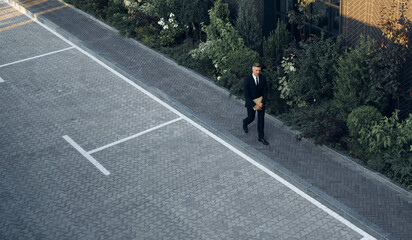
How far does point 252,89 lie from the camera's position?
515 inches

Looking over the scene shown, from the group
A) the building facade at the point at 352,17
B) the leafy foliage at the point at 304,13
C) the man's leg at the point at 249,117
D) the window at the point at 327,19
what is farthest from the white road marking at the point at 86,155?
the window at the point at 327,19

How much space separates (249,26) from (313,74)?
3.65 m

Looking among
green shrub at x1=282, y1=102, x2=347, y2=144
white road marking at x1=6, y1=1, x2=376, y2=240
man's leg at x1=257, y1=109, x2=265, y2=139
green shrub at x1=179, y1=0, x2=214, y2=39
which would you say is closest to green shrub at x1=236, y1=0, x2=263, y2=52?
green shrub at x1=179, y1=0, x2=214, y2=39

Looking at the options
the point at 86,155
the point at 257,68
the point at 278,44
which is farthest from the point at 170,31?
the point at 86,155

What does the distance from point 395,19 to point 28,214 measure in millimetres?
9257

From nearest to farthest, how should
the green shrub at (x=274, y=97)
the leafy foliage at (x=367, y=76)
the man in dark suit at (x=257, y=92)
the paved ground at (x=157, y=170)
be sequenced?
the paved ground at (x=157, y=170) < the leafy foliage at (x=367, y=76) < the man in dark suit at (x=257, y=92) < the green shrub at (x=274, y=97)

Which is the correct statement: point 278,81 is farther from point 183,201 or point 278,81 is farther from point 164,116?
point 183,201

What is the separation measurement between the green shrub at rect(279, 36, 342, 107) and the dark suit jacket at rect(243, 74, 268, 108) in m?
1.27

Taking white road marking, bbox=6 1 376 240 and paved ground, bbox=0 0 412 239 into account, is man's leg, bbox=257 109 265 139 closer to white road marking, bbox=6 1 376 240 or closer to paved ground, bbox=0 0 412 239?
paved ground, bbox=0 0 412 239

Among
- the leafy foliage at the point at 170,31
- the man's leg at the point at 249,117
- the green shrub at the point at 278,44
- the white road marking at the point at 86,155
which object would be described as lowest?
the white road marking at the point at 86,155

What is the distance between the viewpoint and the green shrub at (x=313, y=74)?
13781mm

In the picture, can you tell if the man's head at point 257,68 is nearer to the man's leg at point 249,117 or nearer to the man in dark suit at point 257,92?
the man in dark suit at point 257,92

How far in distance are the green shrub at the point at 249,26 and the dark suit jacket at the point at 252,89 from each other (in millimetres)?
3965

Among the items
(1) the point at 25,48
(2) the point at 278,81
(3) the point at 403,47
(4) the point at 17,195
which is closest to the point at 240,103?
(2) the point at 278,81
